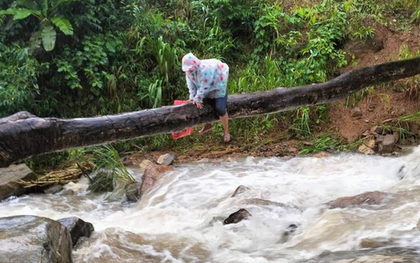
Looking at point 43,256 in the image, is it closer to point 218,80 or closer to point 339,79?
point 218,80

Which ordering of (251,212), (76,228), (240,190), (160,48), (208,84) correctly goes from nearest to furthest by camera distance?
(208,84) → (76,228) → (251,212) → (240,190) → (160,48)

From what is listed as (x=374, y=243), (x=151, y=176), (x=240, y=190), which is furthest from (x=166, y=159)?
(x=374, y=243)

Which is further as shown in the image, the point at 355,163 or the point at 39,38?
the point at 39,38

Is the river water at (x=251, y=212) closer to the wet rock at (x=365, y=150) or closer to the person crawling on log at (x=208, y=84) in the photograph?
the wet rock at (x=365, y=150)

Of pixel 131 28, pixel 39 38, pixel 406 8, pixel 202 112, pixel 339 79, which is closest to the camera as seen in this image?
pixel 202 112

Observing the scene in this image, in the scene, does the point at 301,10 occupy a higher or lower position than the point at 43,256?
higher

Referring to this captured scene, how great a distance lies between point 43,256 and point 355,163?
5.39 metres

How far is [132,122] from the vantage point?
3.54 m

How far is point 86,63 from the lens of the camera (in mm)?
8172

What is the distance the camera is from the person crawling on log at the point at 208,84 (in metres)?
4.06

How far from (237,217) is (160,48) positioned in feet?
17.4

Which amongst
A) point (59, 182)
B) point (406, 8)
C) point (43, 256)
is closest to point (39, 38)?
point (59, 182)

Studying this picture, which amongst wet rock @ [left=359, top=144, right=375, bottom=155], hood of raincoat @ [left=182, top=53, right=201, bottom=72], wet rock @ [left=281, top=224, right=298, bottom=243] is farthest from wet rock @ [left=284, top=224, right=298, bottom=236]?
wet rock @ [left=359, top=144, right=375, bottom=155]

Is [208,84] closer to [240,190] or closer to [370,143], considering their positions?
[240,190]
